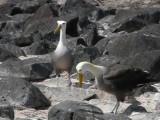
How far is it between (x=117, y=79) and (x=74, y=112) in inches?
58.9

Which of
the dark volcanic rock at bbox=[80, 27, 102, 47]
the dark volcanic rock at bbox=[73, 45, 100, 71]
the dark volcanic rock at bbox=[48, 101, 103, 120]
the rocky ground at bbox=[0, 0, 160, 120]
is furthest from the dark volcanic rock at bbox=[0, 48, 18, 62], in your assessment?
the dark volcanic rock at bbox=[48, 101, 103, 120]

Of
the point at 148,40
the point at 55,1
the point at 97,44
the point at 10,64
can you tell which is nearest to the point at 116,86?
the point at 10,64

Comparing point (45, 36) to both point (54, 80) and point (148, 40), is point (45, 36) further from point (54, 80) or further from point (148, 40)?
point (54, 80)

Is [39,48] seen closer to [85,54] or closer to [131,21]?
[85,54]

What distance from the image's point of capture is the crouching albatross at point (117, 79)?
900 centimetres

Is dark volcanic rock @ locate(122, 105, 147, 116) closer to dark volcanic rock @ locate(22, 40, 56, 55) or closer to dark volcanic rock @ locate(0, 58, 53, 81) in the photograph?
dark volcanic rock @ locate(0, 58, 53, 81)

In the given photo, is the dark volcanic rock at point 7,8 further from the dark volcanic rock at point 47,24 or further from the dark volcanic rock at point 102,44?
the dark volcanic rock at point 102,44

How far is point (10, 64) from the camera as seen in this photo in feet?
40.9

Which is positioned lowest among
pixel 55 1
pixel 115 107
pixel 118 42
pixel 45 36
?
pixel 55 1

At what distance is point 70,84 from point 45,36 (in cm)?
695

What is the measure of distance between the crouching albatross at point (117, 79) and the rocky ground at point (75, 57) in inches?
8.2

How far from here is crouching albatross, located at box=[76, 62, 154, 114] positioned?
9.00m

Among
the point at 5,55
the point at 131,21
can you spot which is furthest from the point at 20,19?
the point at 5,55

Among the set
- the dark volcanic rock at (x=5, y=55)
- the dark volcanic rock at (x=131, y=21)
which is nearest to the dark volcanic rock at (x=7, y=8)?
the dark volcanic rock at (x=131, y=21)
